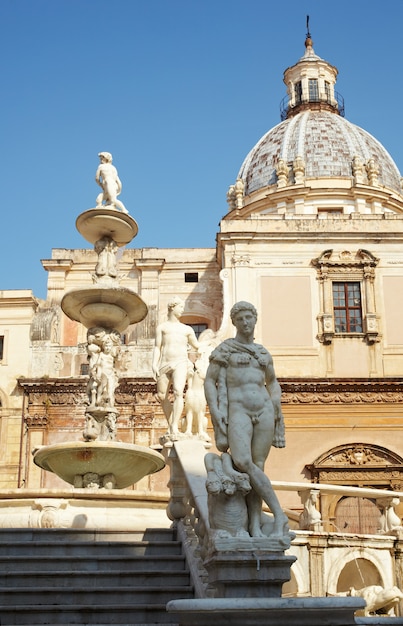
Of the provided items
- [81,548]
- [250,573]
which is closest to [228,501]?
[250,573]

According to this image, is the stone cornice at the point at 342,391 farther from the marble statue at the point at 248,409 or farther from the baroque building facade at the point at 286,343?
the marble statue at the point at 248,409

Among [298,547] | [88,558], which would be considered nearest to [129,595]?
[88,558]

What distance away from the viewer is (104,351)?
47.4ft

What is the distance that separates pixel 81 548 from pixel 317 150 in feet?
119

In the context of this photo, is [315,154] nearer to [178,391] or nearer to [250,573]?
[178,391]

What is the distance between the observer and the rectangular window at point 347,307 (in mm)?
32094

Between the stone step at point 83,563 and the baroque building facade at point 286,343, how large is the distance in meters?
18.3

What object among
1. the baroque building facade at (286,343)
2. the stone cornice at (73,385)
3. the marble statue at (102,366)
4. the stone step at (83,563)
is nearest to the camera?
Result: the stone step at (83,563)

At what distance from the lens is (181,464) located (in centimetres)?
972

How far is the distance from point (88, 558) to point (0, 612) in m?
1.28

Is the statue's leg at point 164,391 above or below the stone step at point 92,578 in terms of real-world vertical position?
above

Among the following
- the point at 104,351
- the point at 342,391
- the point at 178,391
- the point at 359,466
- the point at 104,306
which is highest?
the point at 342,391

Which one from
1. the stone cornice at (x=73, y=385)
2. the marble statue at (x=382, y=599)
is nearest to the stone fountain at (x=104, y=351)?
the marble statue at (x=382, y=599)

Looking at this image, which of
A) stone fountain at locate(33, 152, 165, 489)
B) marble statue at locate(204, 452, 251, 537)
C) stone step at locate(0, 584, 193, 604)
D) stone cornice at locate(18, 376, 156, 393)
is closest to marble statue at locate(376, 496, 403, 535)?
stone fountain at locate(33, 152, 165, 489)
